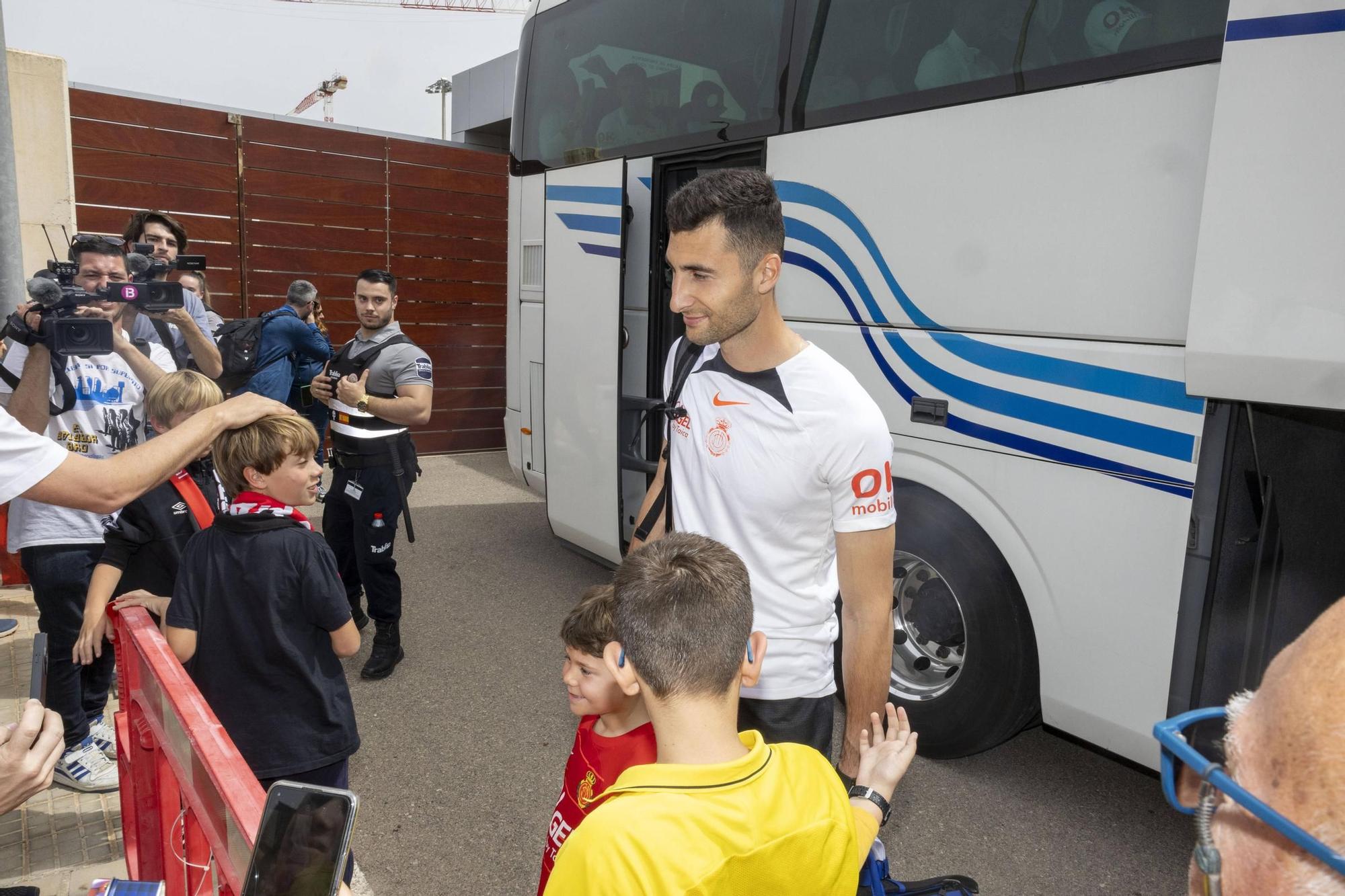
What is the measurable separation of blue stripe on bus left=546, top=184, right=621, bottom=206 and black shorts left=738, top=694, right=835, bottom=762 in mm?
3825

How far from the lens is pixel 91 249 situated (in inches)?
130

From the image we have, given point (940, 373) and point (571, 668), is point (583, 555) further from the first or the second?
point (571, 668)

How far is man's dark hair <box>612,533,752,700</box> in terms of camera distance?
4.69 feet

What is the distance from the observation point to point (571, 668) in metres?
2.02

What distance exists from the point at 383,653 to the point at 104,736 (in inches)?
49.0

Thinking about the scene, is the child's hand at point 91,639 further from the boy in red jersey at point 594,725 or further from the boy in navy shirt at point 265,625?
the boy in red jersey at point 594,725

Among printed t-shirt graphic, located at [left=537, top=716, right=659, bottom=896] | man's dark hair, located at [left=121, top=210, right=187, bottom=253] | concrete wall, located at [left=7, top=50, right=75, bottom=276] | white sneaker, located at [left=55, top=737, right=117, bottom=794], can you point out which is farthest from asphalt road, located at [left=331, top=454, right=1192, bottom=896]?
concrete wall, located at [left=7, top=50, right=75, bottom=276]

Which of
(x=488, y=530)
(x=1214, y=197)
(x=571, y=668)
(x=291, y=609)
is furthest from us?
(x=488, y=530)

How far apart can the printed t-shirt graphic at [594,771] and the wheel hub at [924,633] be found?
2.14m

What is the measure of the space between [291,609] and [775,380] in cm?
144

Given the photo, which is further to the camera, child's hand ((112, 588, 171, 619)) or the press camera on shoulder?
the press camera on shoulder

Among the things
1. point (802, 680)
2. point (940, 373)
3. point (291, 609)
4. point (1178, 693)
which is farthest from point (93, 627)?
point (1178, 693)

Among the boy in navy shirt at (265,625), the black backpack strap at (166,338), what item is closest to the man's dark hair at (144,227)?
the black backpack strap at (166,338)

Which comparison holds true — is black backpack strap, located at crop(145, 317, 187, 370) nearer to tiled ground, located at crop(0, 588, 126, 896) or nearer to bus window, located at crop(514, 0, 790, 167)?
tiled ground, located at crop(0, 588, 126, 896)
